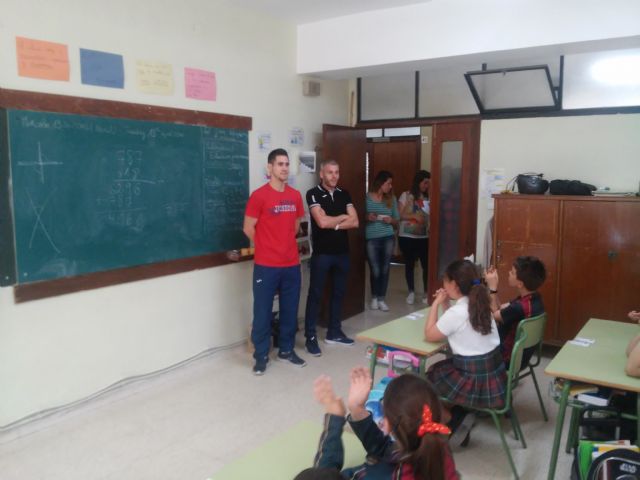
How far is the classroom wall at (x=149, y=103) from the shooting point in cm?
301

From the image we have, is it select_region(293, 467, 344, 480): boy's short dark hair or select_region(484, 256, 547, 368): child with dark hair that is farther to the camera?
select_region(484, 256, 547, 368): child with dark hair

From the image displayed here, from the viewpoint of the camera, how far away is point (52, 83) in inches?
121

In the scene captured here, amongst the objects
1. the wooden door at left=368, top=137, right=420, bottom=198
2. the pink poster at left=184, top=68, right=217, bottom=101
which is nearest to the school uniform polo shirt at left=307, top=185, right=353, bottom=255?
the pink poster at left=184, top=68, right=217, bottom=101

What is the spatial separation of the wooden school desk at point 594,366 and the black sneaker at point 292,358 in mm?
2060

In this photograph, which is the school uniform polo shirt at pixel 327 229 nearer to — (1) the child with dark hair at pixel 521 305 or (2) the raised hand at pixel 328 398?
(1) the child with dark hair at pixel 521 305

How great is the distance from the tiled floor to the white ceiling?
2.84 m

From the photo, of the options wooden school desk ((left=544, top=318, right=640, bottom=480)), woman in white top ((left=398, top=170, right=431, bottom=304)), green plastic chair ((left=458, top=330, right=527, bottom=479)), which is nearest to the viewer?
wooden school desk ((left=544, top=318, right=640, bottom=480))

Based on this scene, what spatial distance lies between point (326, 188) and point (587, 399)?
107 inches

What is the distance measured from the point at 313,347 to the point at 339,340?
1.19ft

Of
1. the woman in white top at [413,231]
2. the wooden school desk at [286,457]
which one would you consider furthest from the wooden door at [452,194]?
the wooden school desk at [286,457]

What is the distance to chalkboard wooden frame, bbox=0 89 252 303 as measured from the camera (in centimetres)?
298

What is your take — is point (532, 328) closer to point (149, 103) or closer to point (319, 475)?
point (319, 475)

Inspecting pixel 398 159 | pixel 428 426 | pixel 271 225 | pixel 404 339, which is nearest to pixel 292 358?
pixel 271 225

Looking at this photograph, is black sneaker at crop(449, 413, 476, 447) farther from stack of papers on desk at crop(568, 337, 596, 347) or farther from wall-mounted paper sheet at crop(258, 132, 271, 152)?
wall-mounted paper sheet at crop(258, 132, 271, 152)
